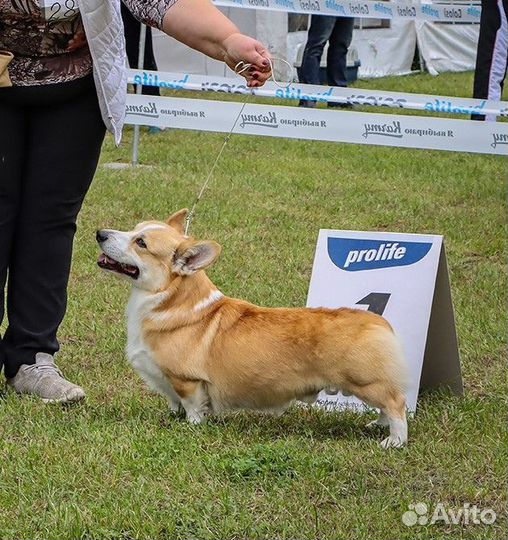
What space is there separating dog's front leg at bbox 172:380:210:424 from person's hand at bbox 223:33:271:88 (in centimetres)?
103

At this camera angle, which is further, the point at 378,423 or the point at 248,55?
the point at 378,423

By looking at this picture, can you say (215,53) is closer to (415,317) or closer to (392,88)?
(415,317)

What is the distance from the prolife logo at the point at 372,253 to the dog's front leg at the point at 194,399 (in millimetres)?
795

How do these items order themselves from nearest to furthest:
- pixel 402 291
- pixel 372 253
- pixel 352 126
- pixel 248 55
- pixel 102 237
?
pixel 248 55 → pixel 102 237 → pixel 402 291 → pixel 372 253 → pixel 352 126

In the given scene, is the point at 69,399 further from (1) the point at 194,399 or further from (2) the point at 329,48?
(2) the point at 329,48

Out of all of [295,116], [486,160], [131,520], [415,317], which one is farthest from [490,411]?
[486,160]

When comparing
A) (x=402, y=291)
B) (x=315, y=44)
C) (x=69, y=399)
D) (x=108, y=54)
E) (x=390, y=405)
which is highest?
(x=108, y=54)

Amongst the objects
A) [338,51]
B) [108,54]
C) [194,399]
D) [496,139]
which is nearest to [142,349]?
[194,399]

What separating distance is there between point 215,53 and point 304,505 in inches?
55.8

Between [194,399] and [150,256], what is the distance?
19.7 inches

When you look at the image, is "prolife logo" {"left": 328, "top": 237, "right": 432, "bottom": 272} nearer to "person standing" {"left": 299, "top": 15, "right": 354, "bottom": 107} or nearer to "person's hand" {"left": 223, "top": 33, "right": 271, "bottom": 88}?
"person's hand" {"left": 223, "top": 33, "right": 271, "bottom": 88}

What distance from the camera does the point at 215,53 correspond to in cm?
342

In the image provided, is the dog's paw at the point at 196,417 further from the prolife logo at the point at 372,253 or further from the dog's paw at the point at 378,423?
the prolife logo at the point at 372,253

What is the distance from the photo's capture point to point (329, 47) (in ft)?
42.0
